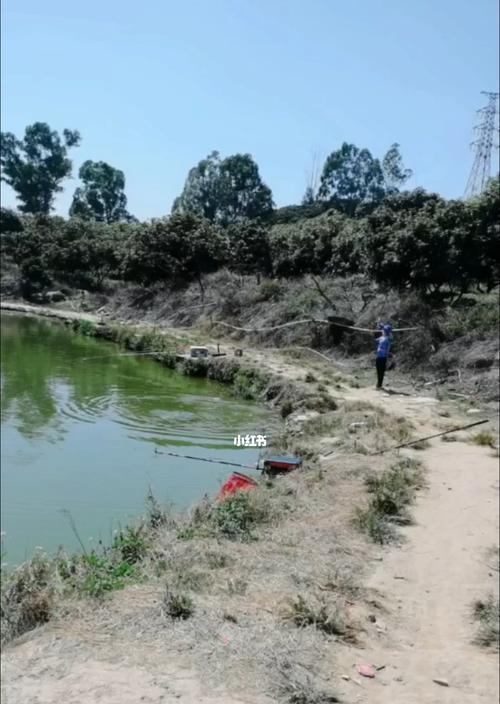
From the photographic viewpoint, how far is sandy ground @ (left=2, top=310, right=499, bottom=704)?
329 cm

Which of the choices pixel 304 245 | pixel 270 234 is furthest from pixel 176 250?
pixel 304 245

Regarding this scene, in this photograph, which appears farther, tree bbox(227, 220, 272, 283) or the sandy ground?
tree bbox(227, 220, 272, 283)

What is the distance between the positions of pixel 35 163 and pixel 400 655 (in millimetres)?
49121

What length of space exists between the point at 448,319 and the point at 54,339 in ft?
43.9

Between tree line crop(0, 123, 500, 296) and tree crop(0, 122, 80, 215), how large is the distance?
6.98 metres

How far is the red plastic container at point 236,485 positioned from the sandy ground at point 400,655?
1176 millimetres

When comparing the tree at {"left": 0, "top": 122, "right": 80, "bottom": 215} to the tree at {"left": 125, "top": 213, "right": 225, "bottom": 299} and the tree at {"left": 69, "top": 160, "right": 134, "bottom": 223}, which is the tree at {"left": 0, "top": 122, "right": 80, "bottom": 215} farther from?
the tree at {"left": 125, "top": 213, "right": 225, "bottom": 299}

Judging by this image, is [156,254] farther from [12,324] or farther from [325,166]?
[325,166]

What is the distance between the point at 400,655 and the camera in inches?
155

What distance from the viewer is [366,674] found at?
3.67 metres

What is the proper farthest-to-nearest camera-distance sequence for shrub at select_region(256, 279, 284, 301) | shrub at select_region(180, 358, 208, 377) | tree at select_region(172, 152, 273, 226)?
shrub at select_region(256, 279, 284, 301)
shrub at select_region(180, 358, 208, 377)
tree at select_region(172, 152, 273, 226)

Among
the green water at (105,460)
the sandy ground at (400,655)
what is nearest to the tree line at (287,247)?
the green water at (105,460)

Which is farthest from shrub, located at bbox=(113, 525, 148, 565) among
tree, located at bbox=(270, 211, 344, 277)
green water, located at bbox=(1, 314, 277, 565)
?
tree, located at bbox=(270, 211, 344, 277)

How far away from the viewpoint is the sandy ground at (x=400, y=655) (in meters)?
3.29
